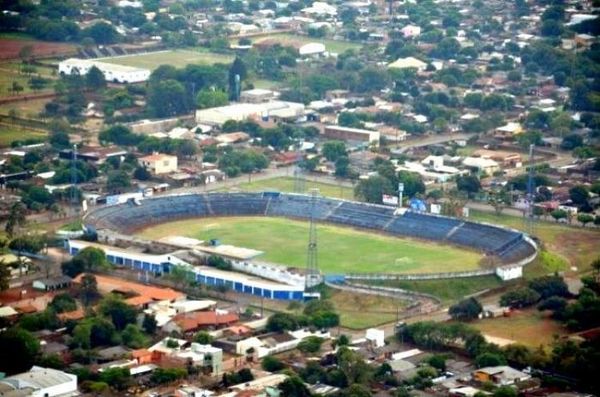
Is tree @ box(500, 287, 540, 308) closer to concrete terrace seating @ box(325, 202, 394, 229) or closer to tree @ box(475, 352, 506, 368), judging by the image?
tree @ box(475, 352, 506, 368)

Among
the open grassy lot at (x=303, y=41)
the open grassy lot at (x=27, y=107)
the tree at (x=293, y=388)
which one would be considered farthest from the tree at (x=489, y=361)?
the open grassy lot at (x=303, y=41)

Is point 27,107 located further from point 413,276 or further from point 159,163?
point 413,276

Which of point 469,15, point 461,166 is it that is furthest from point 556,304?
point 469,15

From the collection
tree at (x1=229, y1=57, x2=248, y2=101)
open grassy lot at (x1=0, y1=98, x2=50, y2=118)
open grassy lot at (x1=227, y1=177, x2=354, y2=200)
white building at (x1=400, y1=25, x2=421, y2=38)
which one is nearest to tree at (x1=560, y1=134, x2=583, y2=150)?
open grassy lot at (x1=227, y1=177, x2=354, y2=200)

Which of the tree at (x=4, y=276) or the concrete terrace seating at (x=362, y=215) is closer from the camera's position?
the tree at (x=4, y=276)

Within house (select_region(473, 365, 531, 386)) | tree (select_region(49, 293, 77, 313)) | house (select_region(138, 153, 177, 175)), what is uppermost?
tree (select_region(49, 293, 77, 313))

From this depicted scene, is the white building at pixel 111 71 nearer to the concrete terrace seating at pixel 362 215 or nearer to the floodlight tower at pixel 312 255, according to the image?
the floodlight tower at pixel 312 255
